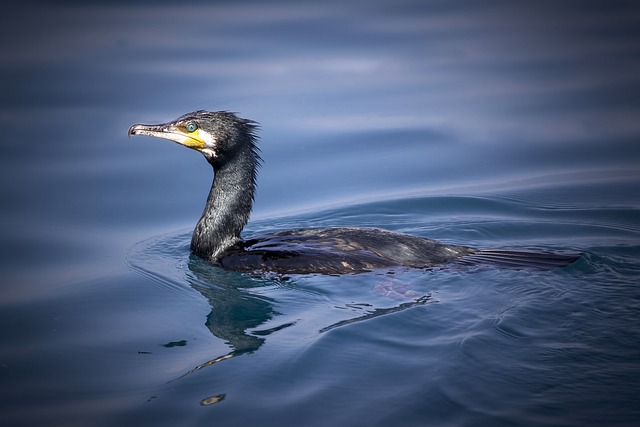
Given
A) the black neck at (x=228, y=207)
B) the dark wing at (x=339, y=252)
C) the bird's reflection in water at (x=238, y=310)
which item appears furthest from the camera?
the black neck at (x=228, y=207)

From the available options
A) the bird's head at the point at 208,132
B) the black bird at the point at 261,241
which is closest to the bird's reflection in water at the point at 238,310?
the black bird at the point at 261,241

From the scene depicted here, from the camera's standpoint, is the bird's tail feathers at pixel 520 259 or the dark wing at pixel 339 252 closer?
the bird's tail feathers at pixel 520 259

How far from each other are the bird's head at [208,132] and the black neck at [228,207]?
0.43 feet

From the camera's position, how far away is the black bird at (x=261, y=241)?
7.45m

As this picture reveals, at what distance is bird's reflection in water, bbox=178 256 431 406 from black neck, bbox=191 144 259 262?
291 millimetres

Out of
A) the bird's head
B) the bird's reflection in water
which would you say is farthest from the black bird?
the bird's reflection in water

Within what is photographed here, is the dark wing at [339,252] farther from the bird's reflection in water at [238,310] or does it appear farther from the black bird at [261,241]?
the bird's reflection in water at [238,310]

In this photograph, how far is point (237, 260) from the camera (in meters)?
7.75

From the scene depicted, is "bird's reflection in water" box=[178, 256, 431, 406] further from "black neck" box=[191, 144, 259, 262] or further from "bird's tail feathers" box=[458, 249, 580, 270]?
"bird's tail feathers" box=[458, 249, 580, 270]

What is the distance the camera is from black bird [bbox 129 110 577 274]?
293 inches

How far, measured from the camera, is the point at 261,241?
26.1ft

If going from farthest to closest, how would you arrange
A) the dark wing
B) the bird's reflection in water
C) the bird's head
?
the bird's head
the dark wing
the bird's reflection in water

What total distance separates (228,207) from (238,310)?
1620mm

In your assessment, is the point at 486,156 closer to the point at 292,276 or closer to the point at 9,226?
the point at 292,276
